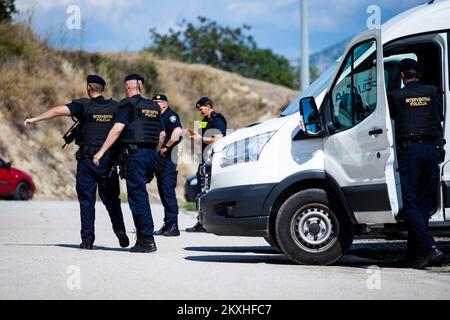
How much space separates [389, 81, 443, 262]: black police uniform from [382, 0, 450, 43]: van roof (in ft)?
1.76

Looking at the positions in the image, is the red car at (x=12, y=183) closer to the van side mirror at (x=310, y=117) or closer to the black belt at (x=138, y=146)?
the black belt at (x=138, y=146)

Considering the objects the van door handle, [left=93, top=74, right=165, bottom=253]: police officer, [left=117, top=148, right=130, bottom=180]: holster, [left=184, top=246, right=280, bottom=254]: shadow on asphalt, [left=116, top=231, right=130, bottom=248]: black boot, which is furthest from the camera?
[left=184, top=246, right=280, bottom=254]: shadow on asphalt

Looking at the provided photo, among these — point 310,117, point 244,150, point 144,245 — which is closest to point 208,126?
point 144,245

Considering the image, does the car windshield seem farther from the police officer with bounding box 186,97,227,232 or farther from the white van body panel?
the police officer with bounding box 186,97,227,232

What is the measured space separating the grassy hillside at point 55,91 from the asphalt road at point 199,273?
58.3 feet

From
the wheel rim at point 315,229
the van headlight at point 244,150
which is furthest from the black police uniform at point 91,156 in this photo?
the wheel rim at point 315,229

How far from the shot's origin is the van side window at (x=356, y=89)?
30.2 feet

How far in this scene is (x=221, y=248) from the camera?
1205 cm

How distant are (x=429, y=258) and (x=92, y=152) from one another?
162 inches

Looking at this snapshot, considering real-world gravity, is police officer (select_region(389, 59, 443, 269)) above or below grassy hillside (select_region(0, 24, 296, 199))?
below

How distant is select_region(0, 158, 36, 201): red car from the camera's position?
25922 mm

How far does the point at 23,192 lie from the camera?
26.8 meters

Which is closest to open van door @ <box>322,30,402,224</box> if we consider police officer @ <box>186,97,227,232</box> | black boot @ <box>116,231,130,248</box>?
black boot @ <box>116,231,130,248</box>
